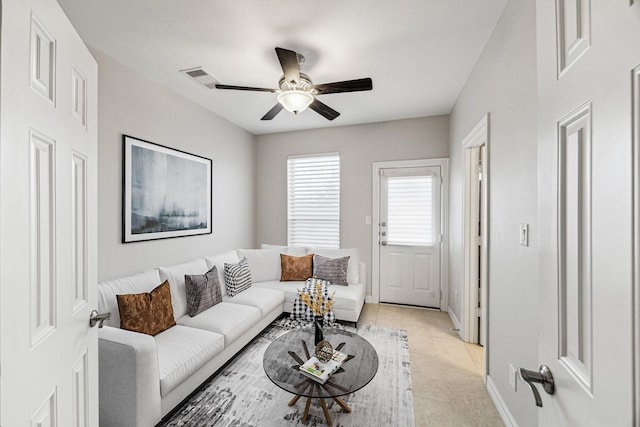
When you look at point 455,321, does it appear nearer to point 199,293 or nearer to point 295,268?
point 295,268

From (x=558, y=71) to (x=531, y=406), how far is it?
166cm

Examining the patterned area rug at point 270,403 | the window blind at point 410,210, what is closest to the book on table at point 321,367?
the patterned area rug at point 270,403

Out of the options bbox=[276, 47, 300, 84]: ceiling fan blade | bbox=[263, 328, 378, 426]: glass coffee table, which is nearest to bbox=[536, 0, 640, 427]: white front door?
bbox=[263, 328, 378, 426]: glass coffee table

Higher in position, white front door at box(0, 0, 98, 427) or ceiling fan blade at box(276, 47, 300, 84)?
ceiling fan blade at box(276, 47, 300, 84)

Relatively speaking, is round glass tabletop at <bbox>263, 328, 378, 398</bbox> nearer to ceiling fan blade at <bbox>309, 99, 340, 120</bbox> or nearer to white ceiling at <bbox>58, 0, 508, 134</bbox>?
ceiling fan blade at <bbox>309, 99, 340, 120</bbox>

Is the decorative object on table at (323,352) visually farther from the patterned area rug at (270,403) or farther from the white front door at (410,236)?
the white front door at (410,236)

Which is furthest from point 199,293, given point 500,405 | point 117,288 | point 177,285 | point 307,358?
point 500,405

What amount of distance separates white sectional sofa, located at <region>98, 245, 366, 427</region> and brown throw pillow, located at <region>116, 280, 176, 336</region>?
0.08 meters

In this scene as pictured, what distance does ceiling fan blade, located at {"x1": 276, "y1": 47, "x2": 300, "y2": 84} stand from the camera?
1.87 m

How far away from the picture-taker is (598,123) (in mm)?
518

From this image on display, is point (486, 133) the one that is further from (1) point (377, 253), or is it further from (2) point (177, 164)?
(2) point (177, 164)

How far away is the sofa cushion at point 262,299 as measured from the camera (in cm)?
289

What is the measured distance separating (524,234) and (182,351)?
7.59 ft

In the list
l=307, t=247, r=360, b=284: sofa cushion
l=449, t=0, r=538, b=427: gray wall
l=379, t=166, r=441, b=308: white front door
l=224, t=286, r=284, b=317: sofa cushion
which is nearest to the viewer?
l=449, t=0, r=538, b=427: gray wall
